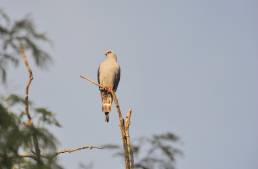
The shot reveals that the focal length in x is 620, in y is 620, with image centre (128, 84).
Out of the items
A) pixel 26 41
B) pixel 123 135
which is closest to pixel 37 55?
pixel 26 41

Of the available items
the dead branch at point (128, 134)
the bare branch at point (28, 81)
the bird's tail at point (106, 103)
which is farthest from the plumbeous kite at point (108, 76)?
the bare branch at point (28, 81)

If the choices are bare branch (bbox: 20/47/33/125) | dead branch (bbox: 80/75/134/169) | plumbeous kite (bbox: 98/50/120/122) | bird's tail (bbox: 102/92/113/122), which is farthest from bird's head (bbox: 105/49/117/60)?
bare branch (bbox: 20/47/33/125)

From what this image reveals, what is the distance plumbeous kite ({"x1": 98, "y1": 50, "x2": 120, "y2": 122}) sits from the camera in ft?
51.1

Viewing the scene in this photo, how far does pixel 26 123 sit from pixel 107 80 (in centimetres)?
1045

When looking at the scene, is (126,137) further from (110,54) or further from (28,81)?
(110,54)

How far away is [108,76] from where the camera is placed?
1616 cm

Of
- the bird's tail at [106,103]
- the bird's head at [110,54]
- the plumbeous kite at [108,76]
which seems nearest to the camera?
the bird's tail at [106,103]

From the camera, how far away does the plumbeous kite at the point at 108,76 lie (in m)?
15.6

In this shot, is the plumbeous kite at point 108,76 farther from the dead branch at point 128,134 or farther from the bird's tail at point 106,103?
the dead branch at point 128,134

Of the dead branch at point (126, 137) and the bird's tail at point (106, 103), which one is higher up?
the bird's tail at point (106, 103)

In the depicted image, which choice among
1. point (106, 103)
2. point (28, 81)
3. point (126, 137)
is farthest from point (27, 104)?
point (106, 103)

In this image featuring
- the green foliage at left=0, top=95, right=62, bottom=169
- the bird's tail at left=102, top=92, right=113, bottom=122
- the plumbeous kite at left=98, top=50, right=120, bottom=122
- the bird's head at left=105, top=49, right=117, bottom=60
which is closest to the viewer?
the green foliage at left=0, top=95, right=62, bottom=169

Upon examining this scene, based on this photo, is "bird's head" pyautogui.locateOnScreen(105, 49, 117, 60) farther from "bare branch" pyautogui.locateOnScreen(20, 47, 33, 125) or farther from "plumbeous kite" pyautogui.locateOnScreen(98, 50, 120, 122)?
"bare branch" pyautogui.locateOnScreen(20, 47, 33, 125)

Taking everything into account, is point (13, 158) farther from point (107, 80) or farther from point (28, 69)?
point (107, 80)
